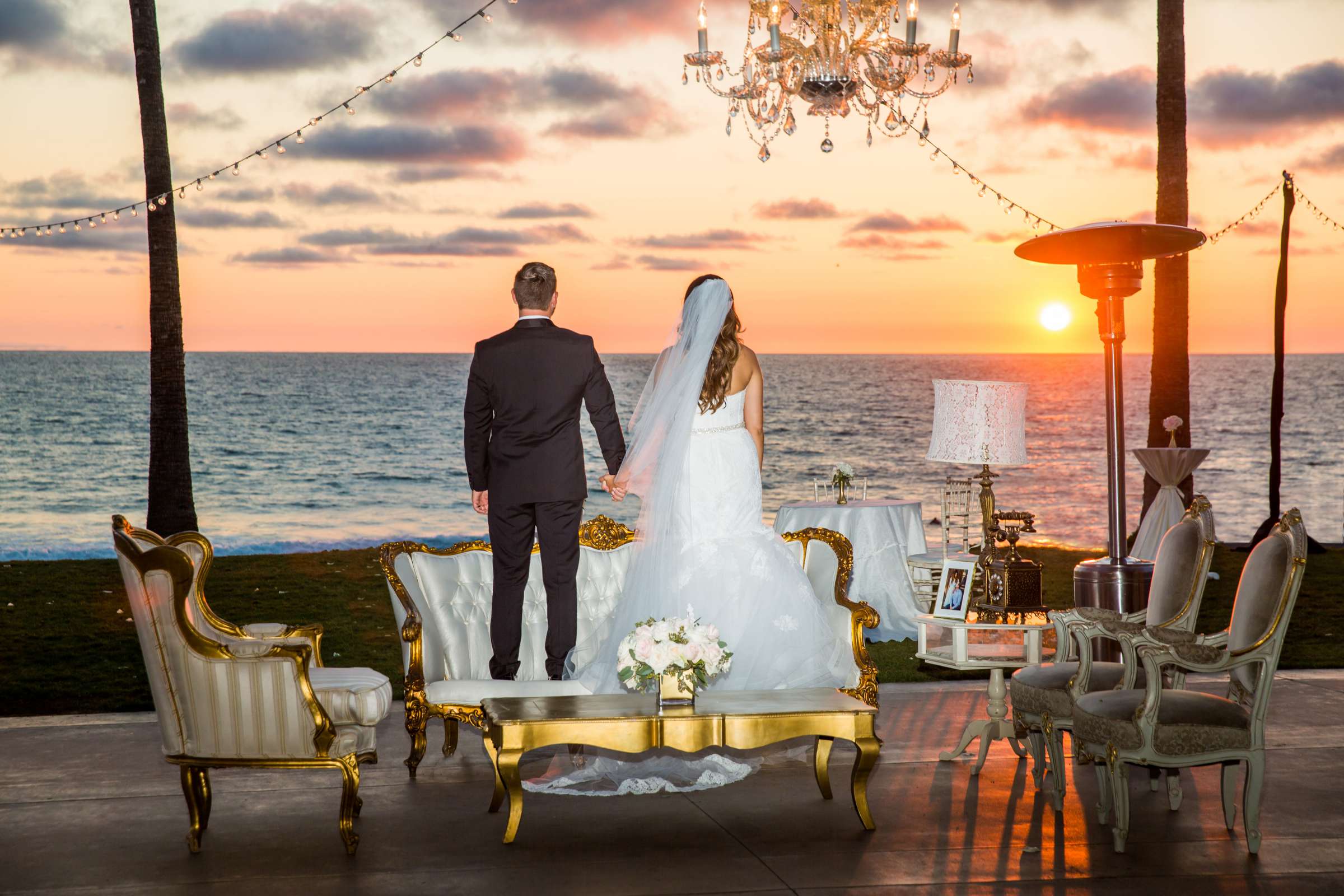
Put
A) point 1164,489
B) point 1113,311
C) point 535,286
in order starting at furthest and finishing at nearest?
point 1164,489 < point 1113,311 < point 535,286

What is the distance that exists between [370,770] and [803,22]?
480 centimetres

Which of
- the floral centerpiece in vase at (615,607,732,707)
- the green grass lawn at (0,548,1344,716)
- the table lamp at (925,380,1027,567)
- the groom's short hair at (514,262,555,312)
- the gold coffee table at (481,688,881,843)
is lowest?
the green grass lawn at (0,548,1344,716)

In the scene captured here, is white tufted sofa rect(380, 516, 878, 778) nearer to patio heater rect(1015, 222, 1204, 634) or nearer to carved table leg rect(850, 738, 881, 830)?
carved table leg rect(850, 738, 881, 830)

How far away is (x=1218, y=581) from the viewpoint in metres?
10.4

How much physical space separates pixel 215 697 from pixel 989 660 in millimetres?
2950

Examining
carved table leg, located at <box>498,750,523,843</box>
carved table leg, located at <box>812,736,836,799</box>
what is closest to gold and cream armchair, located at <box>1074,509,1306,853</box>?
carved table leg, located at <box>812,736,836,799</box>

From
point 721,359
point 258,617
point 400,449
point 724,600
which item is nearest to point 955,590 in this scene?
point 724,600

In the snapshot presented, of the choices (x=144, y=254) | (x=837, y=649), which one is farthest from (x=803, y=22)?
(x=144, y=254)

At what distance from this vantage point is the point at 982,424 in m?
5.09

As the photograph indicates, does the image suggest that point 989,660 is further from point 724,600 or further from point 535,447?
point 535,447

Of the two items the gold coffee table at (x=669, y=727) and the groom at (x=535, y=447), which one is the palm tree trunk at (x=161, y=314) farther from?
the gold coffee table at (x=669, y=727)

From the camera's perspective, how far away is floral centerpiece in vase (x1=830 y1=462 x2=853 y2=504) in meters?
8.22

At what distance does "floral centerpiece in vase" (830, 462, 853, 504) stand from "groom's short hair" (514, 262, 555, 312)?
12.2 ft

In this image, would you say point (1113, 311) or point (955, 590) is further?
point (1113, 311)
